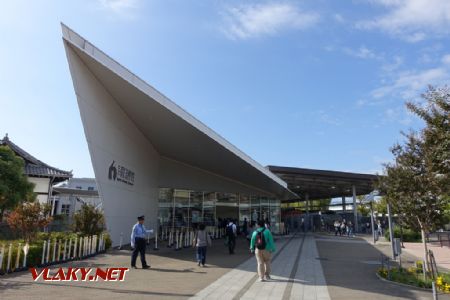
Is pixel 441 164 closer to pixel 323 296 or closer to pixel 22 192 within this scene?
pixel 323 296

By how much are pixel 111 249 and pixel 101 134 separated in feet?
17.0

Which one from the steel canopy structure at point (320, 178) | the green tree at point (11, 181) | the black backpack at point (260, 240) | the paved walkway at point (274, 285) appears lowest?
the paved walkway at point (274, 285)

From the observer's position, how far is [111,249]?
15.7 meters

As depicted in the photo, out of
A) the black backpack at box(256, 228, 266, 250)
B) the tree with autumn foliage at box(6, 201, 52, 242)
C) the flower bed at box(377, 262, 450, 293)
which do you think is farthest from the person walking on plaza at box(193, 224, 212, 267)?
the tree with autumn foliage at box(6, 201, 52, 242)

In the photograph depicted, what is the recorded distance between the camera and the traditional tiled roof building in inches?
848

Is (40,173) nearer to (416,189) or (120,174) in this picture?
(120,174)

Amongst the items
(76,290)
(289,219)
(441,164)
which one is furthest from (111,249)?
(289,219)

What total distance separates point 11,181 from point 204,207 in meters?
14.8

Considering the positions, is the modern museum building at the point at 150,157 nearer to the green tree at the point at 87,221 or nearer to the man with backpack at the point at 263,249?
the green tree at the point at 87,221

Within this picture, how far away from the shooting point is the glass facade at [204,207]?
25078 millimetres

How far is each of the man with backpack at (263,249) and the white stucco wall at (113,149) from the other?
839 cm

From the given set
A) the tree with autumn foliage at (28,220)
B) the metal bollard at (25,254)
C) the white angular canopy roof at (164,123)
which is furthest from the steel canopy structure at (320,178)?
the metal bollard at (25,254)

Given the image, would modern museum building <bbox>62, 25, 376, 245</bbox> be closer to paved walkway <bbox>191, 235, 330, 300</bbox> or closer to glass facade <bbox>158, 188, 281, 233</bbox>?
glass facade <bbox>158, 188, 281, 233</bbox>

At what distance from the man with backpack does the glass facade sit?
15.6 metres
